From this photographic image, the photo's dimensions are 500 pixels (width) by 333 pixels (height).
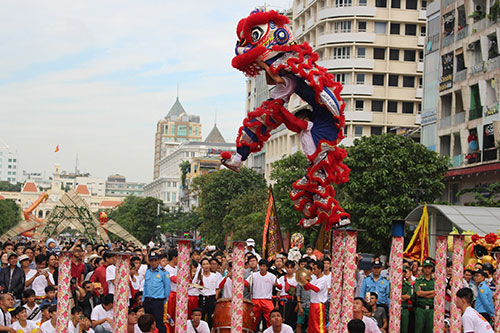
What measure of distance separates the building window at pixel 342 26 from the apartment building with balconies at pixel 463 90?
16941 millimetres

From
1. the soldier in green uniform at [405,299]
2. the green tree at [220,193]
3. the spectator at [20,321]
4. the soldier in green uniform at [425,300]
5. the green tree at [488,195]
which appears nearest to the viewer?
the spectator at [20,321]

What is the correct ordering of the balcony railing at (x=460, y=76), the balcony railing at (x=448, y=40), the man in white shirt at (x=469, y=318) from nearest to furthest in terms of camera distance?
the man in white shirt at (x=469, y=318), the balcony railing at (x=460, y=76), the balcony railing at (x=448, y=40)

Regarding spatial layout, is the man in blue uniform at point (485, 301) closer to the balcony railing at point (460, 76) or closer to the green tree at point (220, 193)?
the balcony railing at point (460, 76)

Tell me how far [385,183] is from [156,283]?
2084 cm

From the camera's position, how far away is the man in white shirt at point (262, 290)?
16.2 meters

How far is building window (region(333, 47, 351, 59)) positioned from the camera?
206 feet

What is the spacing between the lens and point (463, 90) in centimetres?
4150

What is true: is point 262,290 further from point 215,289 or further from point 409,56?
point 409,56

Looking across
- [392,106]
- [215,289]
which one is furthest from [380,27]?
[215,289]

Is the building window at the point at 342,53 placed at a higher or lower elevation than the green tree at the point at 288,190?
higher

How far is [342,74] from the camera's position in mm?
63000

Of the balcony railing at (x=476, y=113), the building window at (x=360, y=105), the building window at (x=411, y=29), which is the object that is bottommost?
the balcony railing at (x=476, y=113)

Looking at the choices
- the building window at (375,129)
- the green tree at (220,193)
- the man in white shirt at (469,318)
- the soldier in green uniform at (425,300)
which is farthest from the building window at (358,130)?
the man in white shirt at (469,318)

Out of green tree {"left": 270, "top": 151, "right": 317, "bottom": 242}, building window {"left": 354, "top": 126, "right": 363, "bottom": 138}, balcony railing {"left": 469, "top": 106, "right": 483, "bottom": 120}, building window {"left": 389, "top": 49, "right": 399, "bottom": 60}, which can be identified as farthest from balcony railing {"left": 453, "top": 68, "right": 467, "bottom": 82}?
building window {"left": 389, "top": 49, "right": 399, "bottom": 60}
